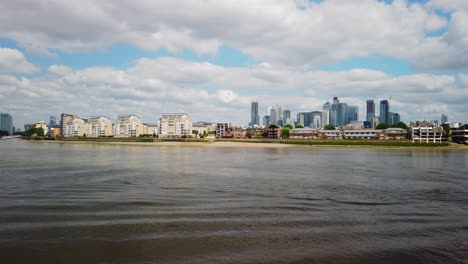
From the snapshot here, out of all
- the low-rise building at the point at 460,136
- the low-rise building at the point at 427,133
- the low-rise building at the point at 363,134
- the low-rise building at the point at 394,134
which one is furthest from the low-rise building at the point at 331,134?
the low-rise building at the point at 460,136

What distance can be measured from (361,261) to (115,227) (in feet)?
29.2

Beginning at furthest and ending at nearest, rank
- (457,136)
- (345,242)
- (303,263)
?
(457,136)
(345,242)
(303,263)

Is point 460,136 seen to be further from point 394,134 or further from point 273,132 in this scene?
point 273,132

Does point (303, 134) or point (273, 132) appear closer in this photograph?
point (303, 134)

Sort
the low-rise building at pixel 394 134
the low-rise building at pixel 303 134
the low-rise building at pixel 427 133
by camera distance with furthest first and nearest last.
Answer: the low-rise building at pixel 303 134, the low-rise building at pixel 394 134, the low-rise building at pixel 427 133

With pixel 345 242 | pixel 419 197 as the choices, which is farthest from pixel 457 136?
pixel 345 242

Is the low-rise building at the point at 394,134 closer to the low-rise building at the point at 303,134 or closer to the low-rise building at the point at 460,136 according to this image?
the low-rise building at the point at 460,136

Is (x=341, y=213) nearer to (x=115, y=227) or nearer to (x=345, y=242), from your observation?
(x=345, y=242)

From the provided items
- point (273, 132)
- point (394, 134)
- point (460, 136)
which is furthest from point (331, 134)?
point (460, 136)

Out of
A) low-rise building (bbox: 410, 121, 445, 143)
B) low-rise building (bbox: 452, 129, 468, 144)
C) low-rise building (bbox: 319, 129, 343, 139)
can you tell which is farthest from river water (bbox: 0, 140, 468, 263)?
low-rise building (bbox: 319, 129, 343, 139)

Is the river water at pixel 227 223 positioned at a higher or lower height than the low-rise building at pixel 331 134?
lower

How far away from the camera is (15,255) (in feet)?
31.1

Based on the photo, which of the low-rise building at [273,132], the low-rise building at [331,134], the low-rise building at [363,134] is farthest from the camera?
the low-rise building at [331,134]

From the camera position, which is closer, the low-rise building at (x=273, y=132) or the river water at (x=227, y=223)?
the river water at (x=227, y=223)
